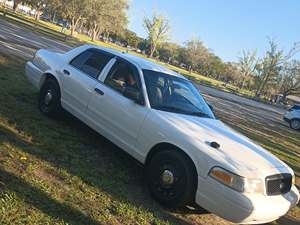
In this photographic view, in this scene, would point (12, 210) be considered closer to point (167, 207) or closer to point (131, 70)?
point (167, 207)

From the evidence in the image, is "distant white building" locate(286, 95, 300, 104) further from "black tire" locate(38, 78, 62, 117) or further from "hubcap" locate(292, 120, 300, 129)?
"black tire" locate(38, 78, 62, 117)

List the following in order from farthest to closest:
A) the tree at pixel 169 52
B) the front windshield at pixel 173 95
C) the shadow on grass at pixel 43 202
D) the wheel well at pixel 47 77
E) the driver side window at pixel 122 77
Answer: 1. the tree at pixel 169 52
2. the wheel well at pixel 47 77
3. the driver side window at pixel 122 77
4. the front windshield at pixel 173 95
5. the shadow on grass at pixel 43 202

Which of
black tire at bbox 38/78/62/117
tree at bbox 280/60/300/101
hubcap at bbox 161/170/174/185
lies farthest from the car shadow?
tree at bbox 280/60/300/101

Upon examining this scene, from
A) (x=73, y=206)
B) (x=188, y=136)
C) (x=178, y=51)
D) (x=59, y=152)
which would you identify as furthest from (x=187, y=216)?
(x=178, y=51)

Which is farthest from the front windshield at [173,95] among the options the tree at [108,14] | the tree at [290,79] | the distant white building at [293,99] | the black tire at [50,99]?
the distant white building at [293,99]

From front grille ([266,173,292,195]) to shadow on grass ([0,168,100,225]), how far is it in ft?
6.45

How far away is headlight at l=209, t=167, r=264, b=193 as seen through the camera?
4.68 m

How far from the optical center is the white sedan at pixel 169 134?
4777 millimetres

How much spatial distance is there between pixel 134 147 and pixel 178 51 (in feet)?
370

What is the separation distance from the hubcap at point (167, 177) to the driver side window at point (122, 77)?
4.62 feet

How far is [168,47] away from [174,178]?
102145mm

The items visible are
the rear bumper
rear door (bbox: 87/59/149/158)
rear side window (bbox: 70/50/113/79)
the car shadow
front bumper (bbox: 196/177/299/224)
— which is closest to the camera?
the car shadow

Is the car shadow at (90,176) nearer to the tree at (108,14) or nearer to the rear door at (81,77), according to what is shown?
the rear door at (81,77)

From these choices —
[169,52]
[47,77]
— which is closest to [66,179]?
[47,77]
